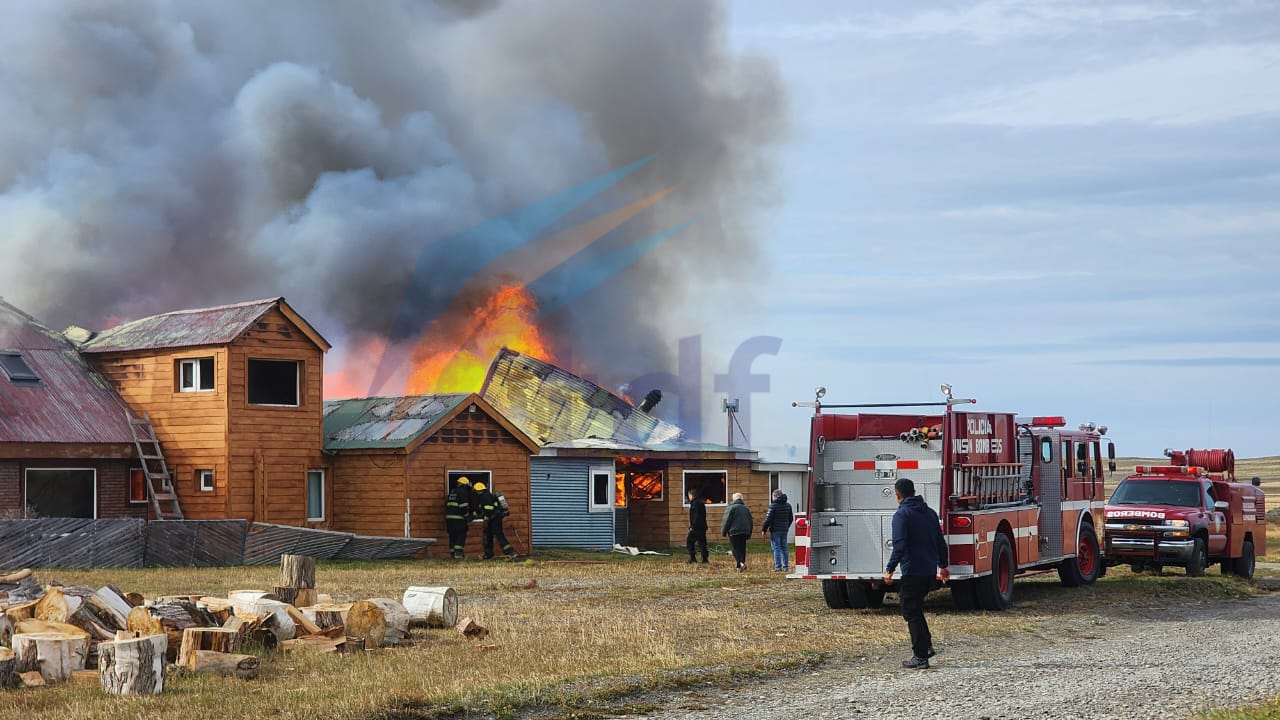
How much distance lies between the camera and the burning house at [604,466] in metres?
37.2

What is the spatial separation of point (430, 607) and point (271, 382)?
22073 mm

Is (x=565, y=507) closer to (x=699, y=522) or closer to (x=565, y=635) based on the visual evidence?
(x=699, y=522)

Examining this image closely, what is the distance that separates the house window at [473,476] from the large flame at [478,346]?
18.1m

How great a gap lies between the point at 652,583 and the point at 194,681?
12.3 metres

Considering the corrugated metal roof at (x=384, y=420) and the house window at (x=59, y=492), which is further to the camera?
the house window at (x=59, y=492)

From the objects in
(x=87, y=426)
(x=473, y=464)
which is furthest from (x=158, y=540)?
(x=473, y=464)

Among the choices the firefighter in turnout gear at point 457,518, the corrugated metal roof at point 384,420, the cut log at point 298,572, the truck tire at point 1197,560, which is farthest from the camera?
the corrugated metal roof at point 384,420

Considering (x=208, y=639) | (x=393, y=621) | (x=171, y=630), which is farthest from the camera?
(x=393, y=621)

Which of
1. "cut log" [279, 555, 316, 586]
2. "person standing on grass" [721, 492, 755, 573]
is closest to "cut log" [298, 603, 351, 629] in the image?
"cut log" [279, 555, 316, 586]

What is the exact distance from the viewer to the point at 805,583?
77.3 feet

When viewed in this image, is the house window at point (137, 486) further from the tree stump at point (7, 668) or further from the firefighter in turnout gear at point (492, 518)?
the tree stump at point (7, 668)

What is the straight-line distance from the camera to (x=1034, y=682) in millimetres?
12039

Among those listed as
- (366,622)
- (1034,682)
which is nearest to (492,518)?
(366,622)

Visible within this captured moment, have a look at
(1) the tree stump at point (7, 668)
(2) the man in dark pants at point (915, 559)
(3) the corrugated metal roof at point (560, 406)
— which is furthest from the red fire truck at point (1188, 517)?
(3) the corrugated metal roof at point (560, 406)
